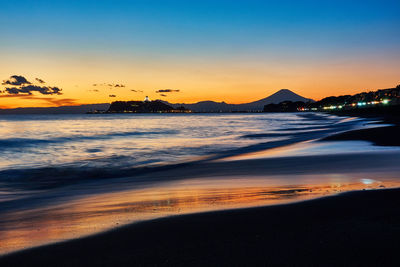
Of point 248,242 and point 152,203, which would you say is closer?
point 248,242

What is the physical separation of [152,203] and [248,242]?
269 cm

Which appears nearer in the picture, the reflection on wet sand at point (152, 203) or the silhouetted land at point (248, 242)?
the silhouetted land at point (248, 242)

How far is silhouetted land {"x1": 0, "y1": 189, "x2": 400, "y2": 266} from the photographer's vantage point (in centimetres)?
287

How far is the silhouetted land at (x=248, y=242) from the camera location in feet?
9.41

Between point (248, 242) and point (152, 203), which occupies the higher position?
point (248, 242)

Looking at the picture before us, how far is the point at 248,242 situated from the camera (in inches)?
129

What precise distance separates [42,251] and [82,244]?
15.4 inches

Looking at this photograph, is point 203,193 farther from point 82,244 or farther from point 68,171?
point 68,171

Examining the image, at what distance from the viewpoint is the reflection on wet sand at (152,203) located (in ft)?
13.6

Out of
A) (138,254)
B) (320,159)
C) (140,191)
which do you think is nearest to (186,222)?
(138,254)

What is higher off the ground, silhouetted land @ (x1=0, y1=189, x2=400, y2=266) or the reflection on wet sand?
silhouetted land @ (x1=0, y1=189, x2=400, y2=266)

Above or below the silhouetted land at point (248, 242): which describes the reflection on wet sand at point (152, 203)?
below

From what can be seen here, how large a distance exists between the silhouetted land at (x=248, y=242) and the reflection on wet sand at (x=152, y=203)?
46cm

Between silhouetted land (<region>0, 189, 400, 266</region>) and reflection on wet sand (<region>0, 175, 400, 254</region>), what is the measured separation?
18.1 inches
